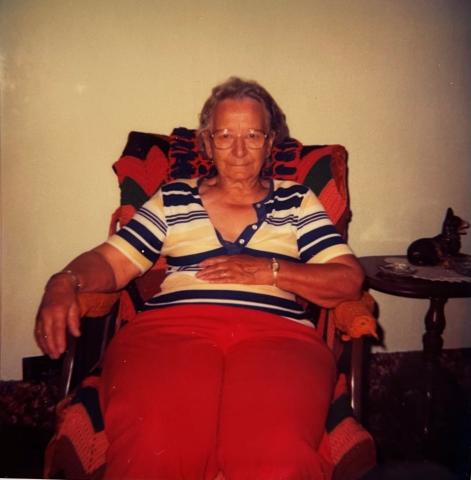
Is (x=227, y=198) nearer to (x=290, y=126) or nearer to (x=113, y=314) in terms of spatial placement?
(x=113, y=314)

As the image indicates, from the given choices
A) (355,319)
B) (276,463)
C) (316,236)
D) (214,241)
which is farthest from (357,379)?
(214,241)

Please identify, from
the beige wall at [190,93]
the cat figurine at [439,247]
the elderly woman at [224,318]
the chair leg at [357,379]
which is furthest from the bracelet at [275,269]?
the beige wall at [190,93]

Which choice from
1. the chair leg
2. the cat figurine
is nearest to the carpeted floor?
the chair leg

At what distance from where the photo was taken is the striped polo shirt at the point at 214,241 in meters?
1.28

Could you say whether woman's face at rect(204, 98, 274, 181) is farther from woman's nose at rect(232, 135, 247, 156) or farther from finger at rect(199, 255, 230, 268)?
finger at rect(199, 255, 230, 268)

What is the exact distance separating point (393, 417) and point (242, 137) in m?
1.41

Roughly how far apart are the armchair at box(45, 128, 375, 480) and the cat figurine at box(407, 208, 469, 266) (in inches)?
15.1

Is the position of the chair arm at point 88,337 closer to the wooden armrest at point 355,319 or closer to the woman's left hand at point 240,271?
the woman's left hand at point 240,271

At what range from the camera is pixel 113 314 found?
1355mm

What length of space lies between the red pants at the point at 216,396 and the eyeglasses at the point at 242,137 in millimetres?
579

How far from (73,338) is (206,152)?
2.78 feet

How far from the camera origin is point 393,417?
6.06 feet

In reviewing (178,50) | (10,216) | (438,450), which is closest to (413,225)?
(438,450)

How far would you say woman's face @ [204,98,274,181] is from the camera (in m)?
1.41
